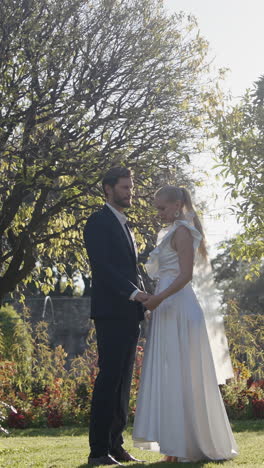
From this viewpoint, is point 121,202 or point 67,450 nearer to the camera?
point 121,202

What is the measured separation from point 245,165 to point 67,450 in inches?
293

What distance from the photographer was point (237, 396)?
12.6 meters

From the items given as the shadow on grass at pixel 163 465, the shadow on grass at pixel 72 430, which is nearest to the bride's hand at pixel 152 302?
the shadow on grass at pixel 163 465

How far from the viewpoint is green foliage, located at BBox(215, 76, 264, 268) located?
1395 cm

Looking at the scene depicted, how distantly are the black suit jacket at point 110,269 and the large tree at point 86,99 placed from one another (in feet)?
18.2

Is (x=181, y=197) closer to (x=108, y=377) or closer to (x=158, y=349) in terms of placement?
(x=158, y=349)

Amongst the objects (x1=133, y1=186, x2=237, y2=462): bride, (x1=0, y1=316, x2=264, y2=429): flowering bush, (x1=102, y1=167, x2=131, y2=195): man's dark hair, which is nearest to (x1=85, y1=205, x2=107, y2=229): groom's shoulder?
(x1=102, y1=167, x2=131, y2=195): man's dark hair

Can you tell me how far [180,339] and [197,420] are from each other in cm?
65

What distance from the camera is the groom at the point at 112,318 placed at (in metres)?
6.12

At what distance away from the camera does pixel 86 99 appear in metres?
12.5

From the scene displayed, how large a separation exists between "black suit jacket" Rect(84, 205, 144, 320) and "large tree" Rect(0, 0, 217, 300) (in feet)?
18.2

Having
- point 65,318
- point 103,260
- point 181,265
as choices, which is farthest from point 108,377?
point 65,318

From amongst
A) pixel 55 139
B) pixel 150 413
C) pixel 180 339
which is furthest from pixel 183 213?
pixel 55 139

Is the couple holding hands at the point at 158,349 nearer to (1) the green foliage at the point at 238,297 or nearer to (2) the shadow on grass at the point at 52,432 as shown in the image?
(2) the shadow on grass at the point at 52,432
